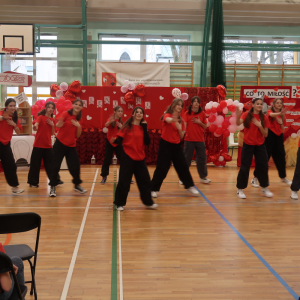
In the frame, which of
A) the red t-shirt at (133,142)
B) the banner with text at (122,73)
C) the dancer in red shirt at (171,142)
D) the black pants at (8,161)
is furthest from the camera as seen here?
the banner with text at (122,73)

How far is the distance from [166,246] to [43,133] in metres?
3.21

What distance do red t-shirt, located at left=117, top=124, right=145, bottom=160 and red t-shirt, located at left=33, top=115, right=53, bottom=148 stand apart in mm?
1793

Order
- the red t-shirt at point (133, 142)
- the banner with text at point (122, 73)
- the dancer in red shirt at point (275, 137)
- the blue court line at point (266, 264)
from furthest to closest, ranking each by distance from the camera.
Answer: the banner with text at point (122, 73) → the dancer in red shirt at point (275, 137) → the red t-shirt at point (133, 142) → the blue court line at point (266, 264)

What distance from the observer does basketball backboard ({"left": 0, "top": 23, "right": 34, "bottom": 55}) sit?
923cm

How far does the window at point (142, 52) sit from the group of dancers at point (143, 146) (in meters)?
6.60

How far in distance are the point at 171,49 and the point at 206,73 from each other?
5.19 feet

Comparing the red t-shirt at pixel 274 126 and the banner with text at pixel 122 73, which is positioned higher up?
the banner with text at pixel 122 73

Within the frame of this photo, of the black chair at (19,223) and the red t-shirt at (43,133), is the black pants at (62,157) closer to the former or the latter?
the red t-shirt at (43,133)

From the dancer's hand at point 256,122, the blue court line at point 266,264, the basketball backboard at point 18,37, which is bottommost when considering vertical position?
the blue court line at point 266,264

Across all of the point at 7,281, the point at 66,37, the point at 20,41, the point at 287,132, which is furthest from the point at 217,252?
the point at 66,37

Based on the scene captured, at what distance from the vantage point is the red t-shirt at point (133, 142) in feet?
14.2

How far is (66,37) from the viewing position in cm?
1173

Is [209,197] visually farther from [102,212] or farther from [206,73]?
[206,73]

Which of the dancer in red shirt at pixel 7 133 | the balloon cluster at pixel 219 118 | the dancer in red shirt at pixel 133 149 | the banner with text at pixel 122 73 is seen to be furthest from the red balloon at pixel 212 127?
the dancer in red shirt at pixel 7 133
